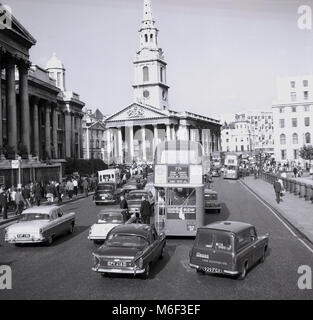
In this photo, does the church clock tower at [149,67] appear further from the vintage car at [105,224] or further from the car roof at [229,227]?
the car roof at [229,227]

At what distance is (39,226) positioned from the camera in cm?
1705

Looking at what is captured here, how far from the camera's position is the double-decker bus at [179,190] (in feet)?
59.3

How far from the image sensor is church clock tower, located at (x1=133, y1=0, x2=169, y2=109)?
120 metres

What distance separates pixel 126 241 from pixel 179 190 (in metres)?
5.62

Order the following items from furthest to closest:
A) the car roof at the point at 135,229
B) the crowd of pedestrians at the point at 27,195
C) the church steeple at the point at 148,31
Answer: the church steeple at the point at 148,31 < the crowd of pedestrians at the point at 27,195 < the car roof at the point at 135,229

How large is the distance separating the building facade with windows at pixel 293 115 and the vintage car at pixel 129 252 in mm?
78973

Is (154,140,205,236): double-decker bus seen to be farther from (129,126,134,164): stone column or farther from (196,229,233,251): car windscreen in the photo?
(129,126,134,164): stone column

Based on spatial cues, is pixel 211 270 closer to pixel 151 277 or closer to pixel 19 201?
pixel 151 277

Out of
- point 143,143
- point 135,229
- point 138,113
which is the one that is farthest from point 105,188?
point 138,113

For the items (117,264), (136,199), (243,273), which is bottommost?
(243,273)

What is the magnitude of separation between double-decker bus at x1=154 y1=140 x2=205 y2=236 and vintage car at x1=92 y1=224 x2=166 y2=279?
406cm

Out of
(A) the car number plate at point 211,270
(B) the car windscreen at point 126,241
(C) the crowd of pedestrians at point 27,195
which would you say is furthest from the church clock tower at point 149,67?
(A) the car number plate at point 211,270

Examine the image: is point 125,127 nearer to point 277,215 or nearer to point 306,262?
point 277,215

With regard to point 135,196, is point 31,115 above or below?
above
